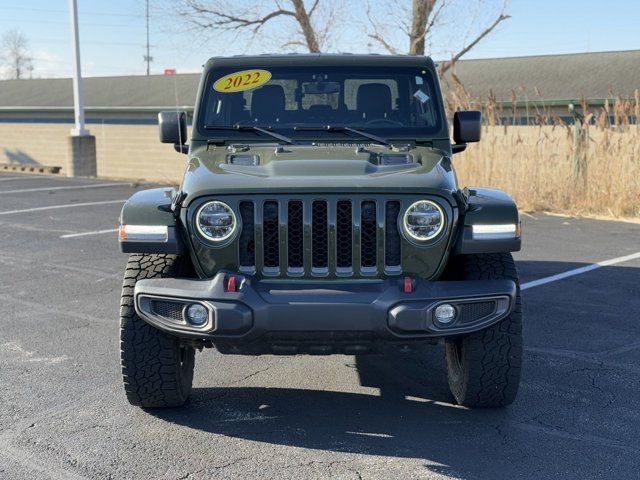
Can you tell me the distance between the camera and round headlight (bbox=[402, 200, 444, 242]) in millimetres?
3699

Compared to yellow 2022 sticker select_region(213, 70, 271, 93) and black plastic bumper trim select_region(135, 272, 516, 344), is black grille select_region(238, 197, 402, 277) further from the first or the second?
yellow 2022 sticker select_region(213, 70, 271, 93)

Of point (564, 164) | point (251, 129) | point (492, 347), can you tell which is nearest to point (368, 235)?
point (492, 347)

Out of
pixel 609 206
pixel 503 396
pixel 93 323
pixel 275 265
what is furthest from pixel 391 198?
pixel 609 206

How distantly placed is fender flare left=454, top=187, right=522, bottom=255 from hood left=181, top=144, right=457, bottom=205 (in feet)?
0.54

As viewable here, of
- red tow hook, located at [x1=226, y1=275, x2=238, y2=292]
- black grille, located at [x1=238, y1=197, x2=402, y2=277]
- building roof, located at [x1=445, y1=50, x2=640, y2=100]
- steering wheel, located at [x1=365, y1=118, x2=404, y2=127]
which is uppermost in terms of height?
building roof, located at [x1=445, y1=50, x2=640, y2=100]

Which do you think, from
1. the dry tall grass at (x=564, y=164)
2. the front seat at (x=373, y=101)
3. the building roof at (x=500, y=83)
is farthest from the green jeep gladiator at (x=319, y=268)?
A: the building roof at (x=500, y=83)

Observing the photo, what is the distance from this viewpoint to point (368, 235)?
3715 millimetres

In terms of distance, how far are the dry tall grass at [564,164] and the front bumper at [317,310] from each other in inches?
367

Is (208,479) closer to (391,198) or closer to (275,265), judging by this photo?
(275,265)

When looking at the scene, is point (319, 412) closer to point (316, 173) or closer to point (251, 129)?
point (316, 173)

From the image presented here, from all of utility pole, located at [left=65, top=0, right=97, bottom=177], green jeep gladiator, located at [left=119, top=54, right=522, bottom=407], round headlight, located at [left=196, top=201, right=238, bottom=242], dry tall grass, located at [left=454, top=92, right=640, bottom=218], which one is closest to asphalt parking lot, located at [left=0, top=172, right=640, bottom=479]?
green jeep gladiator, located at [left=119, top=54, right=522, bottom=407]

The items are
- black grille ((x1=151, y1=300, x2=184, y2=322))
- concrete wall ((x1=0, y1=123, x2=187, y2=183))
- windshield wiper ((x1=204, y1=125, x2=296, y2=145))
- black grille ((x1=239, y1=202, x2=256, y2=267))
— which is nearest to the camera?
black grille ((x1=151, y1=300, x2=184, y2=322))

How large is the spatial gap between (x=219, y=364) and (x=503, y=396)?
5.99 ft

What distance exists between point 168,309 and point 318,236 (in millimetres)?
776
